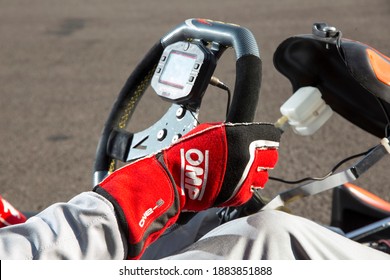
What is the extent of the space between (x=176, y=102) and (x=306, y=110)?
0.99 feet

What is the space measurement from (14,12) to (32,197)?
3.41 metres

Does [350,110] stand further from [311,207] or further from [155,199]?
[311,207]

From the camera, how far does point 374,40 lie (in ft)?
14.7

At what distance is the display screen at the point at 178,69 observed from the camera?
1399mm

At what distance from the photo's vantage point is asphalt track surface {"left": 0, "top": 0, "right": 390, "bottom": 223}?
9.57 feet

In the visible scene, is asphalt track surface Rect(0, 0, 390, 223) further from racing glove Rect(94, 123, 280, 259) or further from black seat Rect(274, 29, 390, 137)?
racing glove Rect(94, 123, 280, 259)

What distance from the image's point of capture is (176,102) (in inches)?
56.2

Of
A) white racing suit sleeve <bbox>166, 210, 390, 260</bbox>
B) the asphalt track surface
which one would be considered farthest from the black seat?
white racing suit sleeve <bbox>166, 210, 390, 260</bbox>

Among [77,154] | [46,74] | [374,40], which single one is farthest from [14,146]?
[374,40]

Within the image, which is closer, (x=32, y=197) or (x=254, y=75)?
(x=254, y=75)

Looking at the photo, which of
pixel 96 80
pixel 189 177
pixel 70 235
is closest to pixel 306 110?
pixel 189 177

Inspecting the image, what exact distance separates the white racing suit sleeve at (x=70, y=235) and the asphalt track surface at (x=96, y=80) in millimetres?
520

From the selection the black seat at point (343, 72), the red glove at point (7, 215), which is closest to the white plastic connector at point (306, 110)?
the black seat at point (343, 72)

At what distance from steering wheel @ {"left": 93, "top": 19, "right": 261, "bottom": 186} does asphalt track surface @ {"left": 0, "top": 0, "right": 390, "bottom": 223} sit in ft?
0.52
